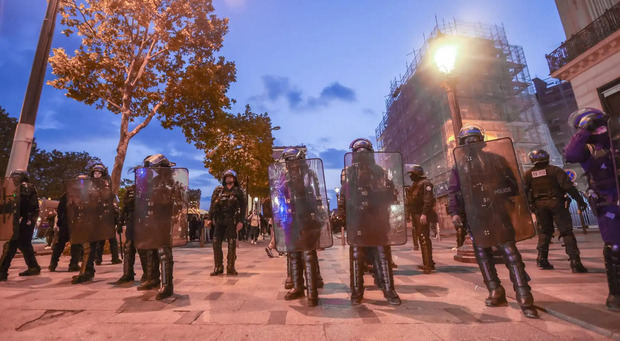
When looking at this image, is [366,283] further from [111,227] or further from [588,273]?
[111,227]

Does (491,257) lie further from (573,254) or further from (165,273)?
(165,273)

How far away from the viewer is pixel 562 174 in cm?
484

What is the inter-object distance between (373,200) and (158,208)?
2777 mm

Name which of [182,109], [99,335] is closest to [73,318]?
[99,335]

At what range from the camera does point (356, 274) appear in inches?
134

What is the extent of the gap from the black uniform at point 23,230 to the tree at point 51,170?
2636cm

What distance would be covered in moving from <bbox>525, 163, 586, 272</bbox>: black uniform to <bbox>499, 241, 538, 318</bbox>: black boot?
257 centimetres

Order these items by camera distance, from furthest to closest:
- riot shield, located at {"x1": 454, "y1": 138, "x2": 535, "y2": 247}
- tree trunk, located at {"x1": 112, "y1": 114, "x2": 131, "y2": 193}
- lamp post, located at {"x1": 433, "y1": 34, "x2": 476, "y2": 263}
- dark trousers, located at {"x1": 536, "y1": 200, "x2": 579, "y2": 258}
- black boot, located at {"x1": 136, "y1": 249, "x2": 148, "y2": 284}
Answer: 1. tree trunk, located at {"x1": 112, "y1": 114, "x2": 131, "y2": 193}
2. lamp post, located at {"x1": 433, "y1": 34, "x2": 476, "y2": 263}
3. dark trousers, located at {"x1": 536, "y1": 200, "x2": 579, "y2": 258}
4. black boot, located at {"x1": 136, "y1": 249, "x2": 148, "y2": 284}
5. riot shield, located at {"x1": 454, "y1": 138, "x2": 535, "y2": 247}

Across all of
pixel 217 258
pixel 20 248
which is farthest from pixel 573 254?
pixel 20 248

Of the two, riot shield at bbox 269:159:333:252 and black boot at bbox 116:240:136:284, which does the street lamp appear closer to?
riot shield at bbox 269:159:333:252

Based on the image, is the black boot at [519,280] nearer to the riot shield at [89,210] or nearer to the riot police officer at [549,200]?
the riot police officer at [549,200]

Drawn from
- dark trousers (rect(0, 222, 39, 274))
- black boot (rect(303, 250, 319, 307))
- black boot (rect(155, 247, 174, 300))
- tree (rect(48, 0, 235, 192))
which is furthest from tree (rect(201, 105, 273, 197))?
black boot (rect(303, 250, 319, 307))

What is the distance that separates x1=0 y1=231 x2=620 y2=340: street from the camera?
2.43 m

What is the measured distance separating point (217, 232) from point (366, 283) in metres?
2.98
